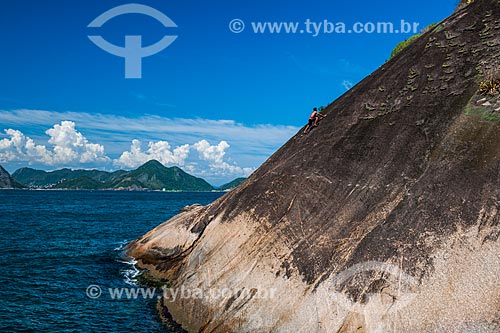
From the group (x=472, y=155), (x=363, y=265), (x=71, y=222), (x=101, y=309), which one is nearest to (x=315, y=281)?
(x=363, y=265)

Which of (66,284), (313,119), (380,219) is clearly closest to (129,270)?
(66,284)

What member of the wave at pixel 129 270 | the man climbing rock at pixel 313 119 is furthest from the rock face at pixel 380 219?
the wave at pixel 129 270

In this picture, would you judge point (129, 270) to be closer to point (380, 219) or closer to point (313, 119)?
point (313, 119)

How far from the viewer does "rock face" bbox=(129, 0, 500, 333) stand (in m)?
13.7

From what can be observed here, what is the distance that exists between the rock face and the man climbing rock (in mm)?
819

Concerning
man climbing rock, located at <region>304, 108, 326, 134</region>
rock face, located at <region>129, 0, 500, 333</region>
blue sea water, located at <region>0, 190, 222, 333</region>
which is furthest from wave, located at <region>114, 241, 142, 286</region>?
man climbing rock, located at <region>304, 108, 326, 134</region>

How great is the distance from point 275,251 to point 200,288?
452cm

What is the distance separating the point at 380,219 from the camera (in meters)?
15.9

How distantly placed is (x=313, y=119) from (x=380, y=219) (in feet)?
30.8

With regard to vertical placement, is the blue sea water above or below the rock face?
below

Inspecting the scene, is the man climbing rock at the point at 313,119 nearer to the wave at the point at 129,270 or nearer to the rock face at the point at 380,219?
the rock face at the point at 380,219

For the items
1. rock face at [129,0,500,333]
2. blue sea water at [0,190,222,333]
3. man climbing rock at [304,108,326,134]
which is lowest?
blue sea water at [0,190,222,333]

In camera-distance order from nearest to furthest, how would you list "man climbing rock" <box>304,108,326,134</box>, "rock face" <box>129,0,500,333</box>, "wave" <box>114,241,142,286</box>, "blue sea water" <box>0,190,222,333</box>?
"rock face" <box>129,0,500,333</box>
"blue sea water" <box>0,190,222,333</box>
"man climbing rock" <box>304,108,326,134</box>
"wave" <box>114,241,142,286</box>

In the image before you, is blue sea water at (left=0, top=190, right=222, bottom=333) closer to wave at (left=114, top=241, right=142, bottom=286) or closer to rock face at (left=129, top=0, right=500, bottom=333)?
wave at (left=114, top=241, right=142, bottom=286)
